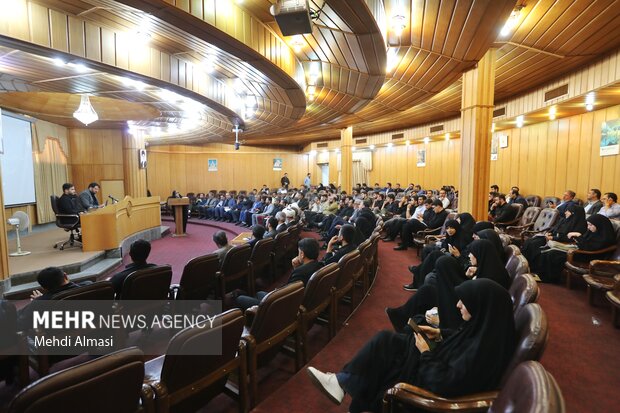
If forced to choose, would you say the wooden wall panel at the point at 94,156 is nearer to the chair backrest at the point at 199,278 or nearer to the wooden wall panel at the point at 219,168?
the wooden wall panel at the point at 219,168

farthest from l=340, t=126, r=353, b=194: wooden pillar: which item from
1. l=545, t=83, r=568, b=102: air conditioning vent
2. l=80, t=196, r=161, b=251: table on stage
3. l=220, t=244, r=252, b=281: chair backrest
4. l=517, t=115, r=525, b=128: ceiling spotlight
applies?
l=220, t=244, r=252, b=281: chair backrest

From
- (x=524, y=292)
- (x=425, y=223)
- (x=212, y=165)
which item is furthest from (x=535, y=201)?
(x=212, y=165)

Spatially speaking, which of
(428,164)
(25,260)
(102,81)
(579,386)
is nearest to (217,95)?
(102,81)

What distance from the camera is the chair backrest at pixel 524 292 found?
2.12m

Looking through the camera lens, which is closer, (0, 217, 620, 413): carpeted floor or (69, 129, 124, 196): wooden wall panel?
(0, 217, 620, 413): carpeted floor

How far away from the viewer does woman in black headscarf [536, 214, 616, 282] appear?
424 centimetres

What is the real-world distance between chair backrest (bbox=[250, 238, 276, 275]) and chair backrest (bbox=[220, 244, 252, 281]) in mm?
77

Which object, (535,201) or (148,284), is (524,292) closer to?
(148,284)

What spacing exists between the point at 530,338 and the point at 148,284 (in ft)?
9.67

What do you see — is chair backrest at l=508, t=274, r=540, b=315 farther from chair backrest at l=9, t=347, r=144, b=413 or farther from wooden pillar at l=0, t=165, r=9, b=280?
wooden pillar at l=0, t=165, r=9, b=280

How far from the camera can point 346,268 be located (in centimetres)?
335

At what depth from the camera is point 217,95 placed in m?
7.31

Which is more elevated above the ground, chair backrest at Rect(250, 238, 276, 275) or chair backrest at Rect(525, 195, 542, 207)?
chair backrest at Rect(525, 195, 542, 207)

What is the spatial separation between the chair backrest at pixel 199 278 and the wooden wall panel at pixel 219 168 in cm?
1669
